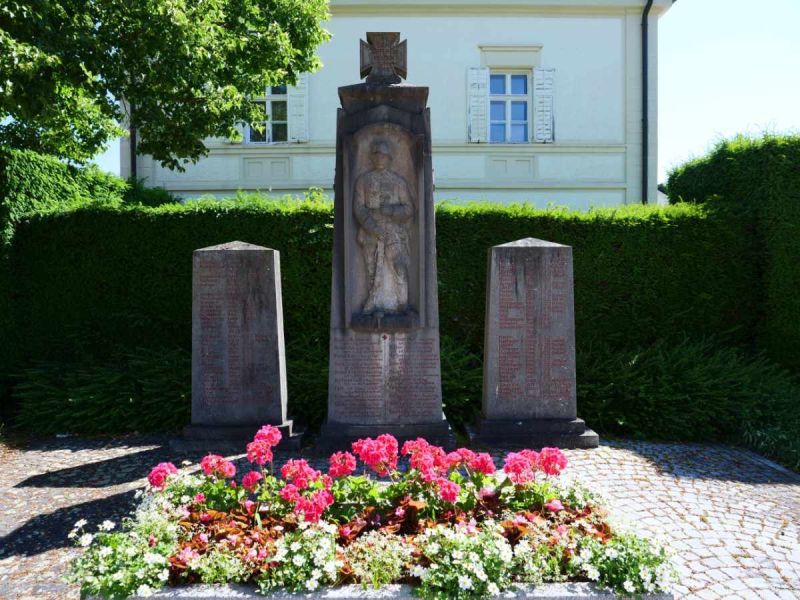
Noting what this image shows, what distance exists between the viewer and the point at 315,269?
7.56 meters

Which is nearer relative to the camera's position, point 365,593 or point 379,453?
point 365,593

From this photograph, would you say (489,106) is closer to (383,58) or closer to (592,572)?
(383,58)

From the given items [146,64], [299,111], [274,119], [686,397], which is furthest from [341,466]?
[274,119]

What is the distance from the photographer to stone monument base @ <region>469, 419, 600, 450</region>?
5547mm

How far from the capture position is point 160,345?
7551mm

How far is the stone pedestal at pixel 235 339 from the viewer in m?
5.62

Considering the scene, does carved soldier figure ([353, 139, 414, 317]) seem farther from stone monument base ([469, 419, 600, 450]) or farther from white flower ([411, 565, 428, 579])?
white flower ([411, 565, 428, 579])

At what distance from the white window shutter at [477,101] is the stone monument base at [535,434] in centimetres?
890

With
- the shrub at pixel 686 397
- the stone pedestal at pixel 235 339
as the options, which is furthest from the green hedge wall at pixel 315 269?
the stone pedestal at pixel 235 339

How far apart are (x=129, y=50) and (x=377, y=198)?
342cm

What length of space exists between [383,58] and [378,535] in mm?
4135

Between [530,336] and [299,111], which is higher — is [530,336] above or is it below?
below

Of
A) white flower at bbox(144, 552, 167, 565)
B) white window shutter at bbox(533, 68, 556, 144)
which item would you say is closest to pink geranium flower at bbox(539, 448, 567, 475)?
white flower at bbox(144, 552, 167, 565)

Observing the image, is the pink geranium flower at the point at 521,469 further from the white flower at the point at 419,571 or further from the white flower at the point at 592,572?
the white flower at the point at 419,571
